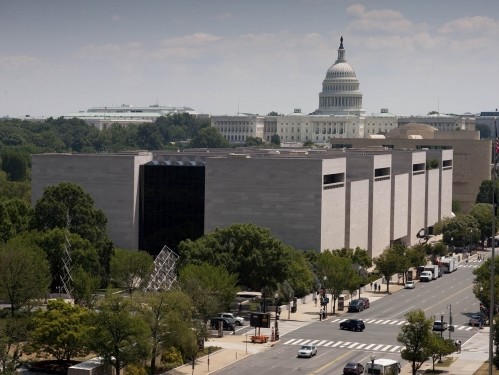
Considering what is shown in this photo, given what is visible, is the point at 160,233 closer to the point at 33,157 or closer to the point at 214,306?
the point at 33,157

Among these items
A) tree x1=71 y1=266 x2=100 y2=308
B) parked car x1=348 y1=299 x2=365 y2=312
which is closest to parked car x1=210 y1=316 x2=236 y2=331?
tree x1=71 y1=266 x2=100 y2=308

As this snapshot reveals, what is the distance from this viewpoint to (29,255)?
70812 millimetres

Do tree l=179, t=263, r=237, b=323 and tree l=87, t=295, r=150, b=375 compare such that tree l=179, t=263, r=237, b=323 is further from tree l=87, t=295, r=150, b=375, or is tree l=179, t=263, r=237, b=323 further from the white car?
the white car

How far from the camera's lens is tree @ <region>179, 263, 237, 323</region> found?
223 ft

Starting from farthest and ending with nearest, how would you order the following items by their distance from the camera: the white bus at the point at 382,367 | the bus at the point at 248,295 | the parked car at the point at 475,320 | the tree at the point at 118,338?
the bus at the point at 248,295 < the parked car at the point at 475,320 < the white bus at the point at 382,367 < the tree at the point at 118,338

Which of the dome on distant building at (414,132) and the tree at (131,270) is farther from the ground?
the dome on distant building at (414,132)

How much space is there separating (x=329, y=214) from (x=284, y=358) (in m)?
34.1

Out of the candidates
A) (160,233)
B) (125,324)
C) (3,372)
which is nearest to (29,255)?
(125,324)

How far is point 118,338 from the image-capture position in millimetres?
57125

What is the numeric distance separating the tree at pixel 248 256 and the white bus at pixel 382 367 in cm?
2081

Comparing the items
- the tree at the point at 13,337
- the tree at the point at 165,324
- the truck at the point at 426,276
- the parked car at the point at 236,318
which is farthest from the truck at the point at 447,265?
the tree at the point at 13,337

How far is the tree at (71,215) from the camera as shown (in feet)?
282

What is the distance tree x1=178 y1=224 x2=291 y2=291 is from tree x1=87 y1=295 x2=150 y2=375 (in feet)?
74.2

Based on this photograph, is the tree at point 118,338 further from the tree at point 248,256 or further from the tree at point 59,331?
the tree at point 248,256
